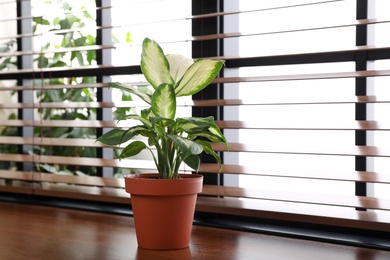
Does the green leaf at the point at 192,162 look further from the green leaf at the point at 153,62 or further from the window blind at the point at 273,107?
the window blind at the point at 273,107

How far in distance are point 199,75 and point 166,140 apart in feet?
0.71

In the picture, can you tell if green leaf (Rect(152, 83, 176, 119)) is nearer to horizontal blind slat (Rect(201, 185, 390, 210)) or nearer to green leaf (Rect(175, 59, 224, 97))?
green leaf (Rect(175, 59, 224, 97))

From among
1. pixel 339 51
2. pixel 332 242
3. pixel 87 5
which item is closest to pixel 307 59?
pixel 339 51

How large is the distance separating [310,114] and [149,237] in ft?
2.63

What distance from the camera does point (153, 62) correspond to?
1879 mm

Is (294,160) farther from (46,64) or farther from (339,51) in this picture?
(46,64)

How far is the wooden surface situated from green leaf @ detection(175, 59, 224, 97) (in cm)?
48

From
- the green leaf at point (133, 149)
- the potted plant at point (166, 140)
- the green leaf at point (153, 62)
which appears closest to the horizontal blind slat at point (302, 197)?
the potted plant at point (166, 140)

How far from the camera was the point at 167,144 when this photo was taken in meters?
1.91

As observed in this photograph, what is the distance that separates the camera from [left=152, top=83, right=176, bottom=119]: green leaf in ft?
5.94

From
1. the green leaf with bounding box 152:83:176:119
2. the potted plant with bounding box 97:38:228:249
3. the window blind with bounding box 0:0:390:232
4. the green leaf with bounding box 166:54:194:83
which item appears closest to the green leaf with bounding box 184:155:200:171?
the potted plant with bounding box 97:38:228:249

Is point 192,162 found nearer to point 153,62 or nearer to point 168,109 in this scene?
point 168,109

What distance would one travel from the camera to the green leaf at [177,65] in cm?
193

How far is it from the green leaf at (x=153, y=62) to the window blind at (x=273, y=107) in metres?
0.41
